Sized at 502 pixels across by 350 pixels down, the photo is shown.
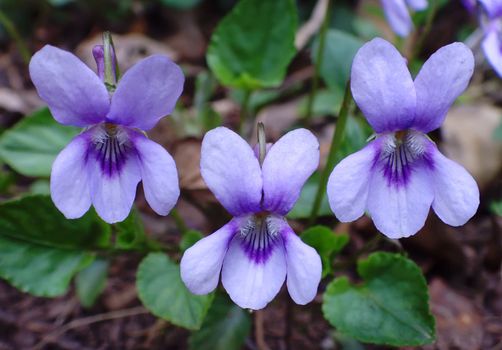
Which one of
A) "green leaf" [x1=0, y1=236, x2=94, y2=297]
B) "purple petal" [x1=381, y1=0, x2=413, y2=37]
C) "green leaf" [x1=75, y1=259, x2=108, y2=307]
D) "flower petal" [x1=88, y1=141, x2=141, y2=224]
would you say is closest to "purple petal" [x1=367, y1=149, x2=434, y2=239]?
"flower petal" [x1=88, y1=141, x2=141, y2=224]

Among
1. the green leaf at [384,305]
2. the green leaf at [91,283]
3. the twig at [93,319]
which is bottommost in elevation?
the twig at [93,319]

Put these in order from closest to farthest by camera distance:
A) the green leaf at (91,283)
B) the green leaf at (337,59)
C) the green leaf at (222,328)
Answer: the green leaf at (222,328) → the green leaf at (91,283) → the green leaf at (337,59)

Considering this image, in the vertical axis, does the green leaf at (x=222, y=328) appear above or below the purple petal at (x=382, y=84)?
below

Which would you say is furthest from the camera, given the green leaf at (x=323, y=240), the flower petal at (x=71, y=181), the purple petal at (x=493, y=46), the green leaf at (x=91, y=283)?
the green leaf at (x=91, y=283)

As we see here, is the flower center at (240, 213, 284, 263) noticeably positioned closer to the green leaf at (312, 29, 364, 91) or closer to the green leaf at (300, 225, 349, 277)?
the green leaf at (300, 225, 349, 277)

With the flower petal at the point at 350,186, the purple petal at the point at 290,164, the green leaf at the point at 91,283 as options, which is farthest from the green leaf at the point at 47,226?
the flower petal at the point at 350,186

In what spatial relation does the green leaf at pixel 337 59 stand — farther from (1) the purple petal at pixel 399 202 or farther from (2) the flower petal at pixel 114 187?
(2) the flower petal at pixel 114 187
